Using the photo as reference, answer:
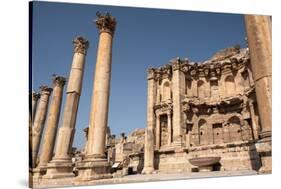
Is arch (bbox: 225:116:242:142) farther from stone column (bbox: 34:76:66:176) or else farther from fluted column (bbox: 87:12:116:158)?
fluted column (bbox: 87:12:116:158)

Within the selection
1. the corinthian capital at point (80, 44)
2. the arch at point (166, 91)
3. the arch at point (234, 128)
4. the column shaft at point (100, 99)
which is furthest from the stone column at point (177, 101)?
the column shaft at point (100, 99)

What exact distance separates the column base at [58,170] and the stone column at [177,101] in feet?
32.7

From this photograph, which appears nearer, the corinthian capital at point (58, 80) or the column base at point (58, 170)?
the column base at point (58, 170)

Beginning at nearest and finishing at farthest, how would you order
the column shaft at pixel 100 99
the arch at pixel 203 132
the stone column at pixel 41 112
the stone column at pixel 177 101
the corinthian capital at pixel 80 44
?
1. the column shaft at pixel 100 99
2. the corinthian capital at pixel 80 44
3. the stone column at pixel 41 112
4. the stone column at pixel 177 101
5. the arch at pixel 203 132

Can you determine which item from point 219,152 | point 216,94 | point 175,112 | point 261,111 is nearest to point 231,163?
point 219,152

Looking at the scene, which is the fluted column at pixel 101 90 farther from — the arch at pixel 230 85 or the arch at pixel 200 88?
the arch at pixel 230 85

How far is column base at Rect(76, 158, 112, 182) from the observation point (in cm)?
812

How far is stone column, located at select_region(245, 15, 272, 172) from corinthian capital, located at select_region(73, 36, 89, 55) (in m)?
6.98

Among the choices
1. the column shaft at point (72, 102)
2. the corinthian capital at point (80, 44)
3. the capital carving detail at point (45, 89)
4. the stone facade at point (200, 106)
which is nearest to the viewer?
the column shaft at point (72, 102)

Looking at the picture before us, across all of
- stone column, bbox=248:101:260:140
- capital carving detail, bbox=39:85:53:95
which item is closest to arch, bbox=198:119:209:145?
stone column, bbox=248:101:260:140

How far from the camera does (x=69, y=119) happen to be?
36.8ft

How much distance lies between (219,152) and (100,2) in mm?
12052

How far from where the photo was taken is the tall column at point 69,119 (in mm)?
10289

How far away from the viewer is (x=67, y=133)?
11.0 meters
